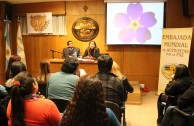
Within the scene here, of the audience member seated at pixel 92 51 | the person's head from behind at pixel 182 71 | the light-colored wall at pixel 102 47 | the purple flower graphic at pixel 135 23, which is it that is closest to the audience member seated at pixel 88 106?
the person's head from behind at pixel 182 71

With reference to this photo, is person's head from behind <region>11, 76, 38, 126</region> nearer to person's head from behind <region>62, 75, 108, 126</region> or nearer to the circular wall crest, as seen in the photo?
person's head from behind <region>62, 75, 108, 126</region>

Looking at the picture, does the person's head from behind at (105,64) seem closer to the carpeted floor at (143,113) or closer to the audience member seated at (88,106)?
the audience member seated at (88,106)

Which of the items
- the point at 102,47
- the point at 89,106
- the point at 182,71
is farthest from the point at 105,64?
the point at 102,47

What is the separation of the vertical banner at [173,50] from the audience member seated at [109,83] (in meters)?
2.70

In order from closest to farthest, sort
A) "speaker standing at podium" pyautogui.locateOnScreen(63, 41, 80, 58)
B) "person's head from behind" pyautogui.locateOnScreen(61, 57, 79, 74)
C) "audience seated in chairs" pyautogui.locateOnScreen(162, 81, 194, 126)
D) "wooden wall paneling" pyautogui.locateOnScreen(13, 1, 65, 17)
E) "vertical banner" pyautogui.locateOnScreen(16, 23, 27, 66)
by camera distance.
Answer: "audience seated in chairs" pyautogui.locateOnScreen(162, 81, 194, 126), "person's head from behind" pyautogui.locateOnScreen(61, 57, 79, 74), "speaker standing at podium" pyautogui.locateOnScreen(63, 41, 80, 58), "wooden wall paneling" pyautogui.locateOnScreen(13, 1, 65, 17), "vertical banner" pyautogui.locateOnScreen(16, 23, 27, 66)

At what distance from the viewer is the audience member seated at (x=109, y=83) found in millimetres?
2596

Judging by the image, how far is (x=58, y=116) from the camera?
5.65 ft

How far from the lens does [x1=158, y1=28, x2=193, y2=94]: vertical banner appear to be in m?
4.72

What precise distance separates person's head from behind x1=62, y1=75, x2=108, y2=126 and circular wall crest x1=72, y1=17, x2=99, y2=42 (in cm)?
518

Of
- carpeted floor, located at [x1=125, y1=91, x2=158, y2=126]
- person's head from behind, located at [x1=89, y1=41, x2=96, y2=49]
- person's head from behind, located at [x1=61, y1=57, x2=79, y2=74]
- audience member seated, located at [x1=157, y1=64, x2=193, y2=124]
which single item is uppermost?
person's head from behind, located at [x1=89, y1=41, x2=96, y2=49]

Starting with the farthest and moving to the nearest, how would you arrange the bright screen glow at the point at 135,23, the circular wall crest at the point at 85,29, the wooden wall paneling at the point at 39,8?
the wooden wall paneling at the point at 39,8 < the circular wall crest at the point at 85,29 < the bright screen glow at the point at 135,23

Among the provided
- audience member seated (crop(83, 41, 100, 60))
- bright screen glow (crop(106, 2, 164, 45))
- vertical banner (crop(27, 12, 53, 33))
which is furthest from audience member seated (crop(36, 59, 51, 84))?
vertical banner (crop(27, 12, 53, 33))

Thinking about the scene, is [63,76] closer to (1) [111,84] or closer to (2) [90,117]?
(1) [111,84]

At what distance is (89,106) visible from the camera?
1277 millimetres
